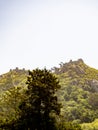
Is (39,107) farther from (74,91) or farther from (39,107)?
(74,91)

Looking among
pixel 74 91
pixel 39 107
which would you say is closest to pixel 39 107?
pixel 39 107

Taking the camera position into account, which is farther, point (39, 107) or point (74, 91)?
point (74, 91)

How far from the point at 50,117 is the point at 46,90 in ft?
11.5

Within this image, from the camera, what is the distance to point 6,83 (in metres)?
148

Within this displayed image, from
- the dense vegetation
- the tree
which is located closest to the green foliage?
the tree

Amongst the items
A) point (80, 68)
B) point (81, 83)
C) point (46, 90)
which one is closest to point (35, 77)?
point (46, 90)

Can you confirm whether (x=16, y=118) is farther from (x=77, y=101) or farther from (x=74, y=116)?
(x=77, y=101)

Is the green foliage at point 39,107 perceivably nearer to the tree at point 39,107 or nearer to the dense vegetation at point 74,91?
the tree at point 39,107

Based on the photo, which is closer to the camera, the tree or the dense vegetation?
the tree

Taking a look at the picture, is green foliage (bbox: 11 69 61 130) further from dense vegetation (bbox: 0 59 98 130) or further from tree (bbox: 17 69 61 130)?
dense vegetation (bbox: 0 59 98 130)

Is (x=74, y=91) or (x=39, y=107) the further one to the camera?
(x=74, y=91)

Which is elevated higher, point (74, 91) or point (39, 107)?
point (74, 91)

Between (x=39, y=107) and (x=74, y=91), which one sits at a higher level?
(x=74, y=91)

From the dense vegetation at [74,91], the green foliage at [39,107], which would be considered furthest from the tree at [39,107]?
the dense vegetation at [74,91]
